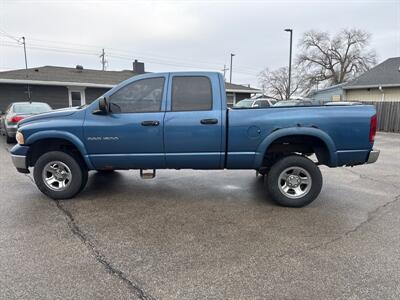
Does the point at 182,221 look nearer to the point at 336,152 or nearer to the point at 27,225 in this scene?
the point at 27,225

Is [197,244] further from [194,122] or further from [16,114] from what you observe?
[16,114]

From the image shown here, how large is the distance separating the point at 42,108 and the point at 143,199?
8377 mm

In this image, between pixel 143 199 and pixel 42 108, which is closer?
pixel 143 199

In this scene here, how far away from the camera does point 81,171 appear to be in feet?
14.7

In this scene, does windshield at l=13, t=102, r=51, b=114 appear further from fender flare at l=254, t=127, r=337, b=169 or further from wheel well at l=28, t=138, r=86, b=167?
fender flare at l=254, t=127, r=337, b=169

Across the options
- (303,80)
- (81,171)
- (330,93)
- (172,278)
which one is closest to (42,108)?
(81,171)

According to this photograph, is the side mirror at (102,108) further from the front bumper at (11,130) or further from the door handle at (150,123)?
the front bumper at (11,130)

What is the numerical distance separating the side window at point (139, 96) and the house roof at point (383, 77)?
21.6 m

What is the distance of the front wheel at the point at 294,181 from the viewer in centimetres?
419

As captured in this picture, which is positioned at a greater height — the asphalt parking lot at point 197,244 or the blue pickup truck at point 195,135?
the blue pickup truck at point 195,135

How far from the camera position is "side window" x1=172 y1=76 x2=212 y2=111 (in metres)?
4.22

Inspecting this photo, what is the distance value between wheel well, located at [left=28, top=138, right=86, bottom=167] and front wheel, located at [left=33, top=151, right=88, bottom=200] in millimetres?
82

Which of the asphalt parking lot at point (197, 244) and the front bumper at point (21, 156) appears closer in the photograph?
the asphalt parking lot at point (197, 244)

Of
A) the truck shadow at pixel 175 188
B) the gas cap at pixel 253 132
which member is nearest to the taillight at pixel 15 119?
the truck shadow at pixel 175 188
